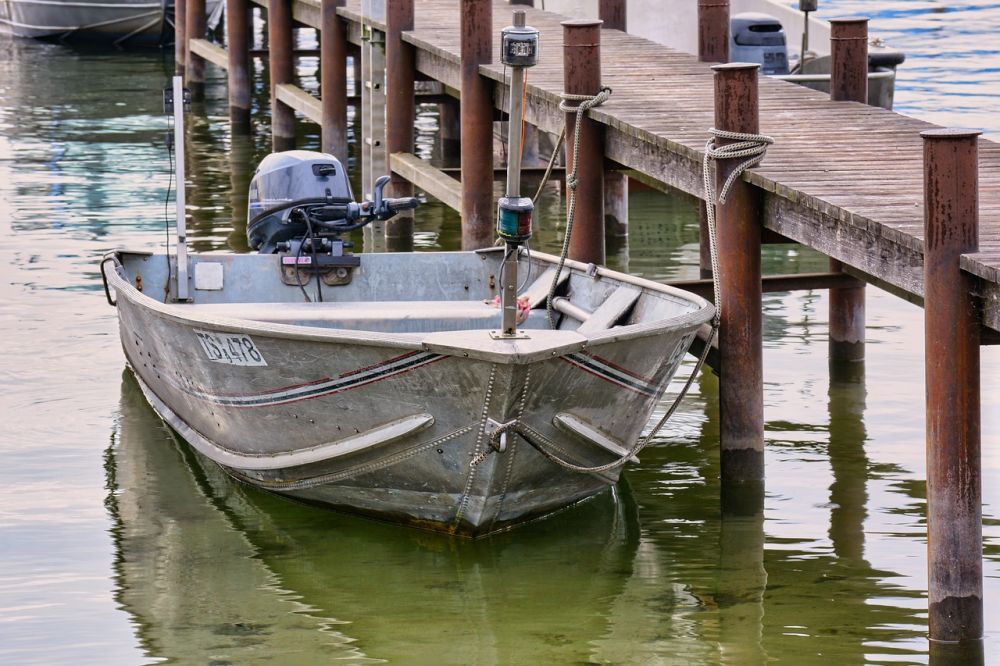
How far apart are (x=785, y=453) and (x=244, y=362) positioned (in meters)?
3.03

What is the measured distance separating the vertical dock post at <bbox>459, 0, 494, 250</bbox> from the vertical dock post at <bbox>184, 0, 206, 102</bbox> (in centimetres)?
1006

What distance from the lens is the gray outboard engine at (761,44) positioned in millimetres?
15992

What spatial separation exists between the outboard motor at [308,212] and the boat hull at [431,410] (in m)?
1.59

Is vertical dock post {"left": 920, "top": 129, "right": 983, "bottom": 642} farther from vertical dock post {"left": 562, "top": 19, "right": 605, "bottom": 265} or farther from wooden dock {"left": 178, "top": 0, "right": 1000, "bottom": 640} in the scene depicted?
vertical dock post {"left": 562, "top": 19, "right": 605, "bottom": 265}

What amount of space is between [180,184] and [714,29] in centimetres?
347

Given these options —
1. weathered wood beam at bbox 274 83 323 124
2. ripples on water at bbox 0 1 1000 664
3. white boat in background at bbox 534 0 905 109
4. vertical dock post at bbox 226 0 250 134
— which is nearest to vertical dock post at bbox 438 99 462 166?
weathered wood beam at bbox 274 83 323 124

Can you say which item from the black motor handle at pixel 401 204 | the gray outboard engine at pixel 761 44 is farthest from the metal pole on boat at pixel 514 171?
the gray outboard engine at pixel 761 44

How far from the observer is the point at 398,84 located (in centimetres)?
1372

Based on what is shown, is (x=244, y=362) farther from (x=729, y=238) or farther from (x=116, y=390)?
(x=116, y=390)

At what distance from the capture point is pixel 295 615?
292 inches

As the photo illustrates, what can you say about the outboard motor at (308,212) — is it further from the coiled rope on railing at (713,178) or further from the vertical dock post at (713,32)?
the coiled rope on railing at (713,178)

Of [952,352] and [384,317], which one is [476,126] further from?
[952,352]

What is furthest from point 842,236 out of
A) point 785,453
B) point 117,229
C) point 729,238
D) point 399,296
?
point 117,229

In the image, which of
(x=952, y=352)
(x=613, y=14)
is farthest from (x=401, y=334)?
(x=613, y=14)
